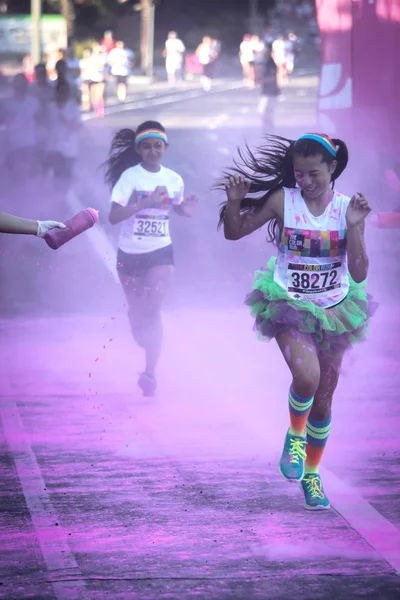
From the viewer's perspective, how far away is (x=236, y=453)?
7238 mm

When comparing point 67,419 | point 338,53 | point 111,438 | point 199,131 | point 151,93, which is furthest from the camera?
point 151,93

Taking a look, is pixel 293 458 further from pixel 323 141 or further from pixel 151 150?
pixel 151 150

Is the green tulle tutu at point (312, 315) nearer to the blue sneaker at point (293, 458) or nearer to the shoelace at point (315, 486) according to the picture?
the blue sneaker at point (293, 458)

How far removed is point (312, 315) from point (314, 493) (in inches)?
31.0

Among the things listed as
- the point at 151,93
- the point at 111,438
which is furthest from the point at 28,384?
the point at 151,93

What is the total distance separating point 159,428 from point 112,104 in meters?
31.7

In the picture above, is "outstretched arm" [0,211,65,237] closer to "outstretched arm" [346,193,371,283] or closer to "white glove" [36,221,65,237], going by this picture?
"white glove" [36,221,65,237]

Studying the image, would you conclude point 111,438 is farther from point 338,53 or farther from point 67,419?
point 338,53

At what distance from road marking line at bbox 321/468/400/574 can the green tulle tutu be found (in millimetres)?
714

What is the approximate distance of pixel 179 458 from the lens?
7152mm

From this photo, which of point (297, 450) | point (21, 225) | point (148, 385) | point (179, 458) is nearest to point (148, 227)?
point (148, 385)

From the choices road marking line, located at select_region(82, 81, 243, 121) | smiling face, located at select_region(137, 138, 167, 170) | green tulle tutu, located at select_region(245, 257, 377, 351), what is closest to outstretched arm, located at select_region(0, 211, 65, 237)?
green tulle tutu, located at select_region(245, 257, 377, 351)

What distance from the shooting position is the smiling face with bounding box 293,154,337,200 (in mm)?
5895

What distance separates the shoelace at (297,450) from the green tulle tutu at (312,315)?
432 millimetres
